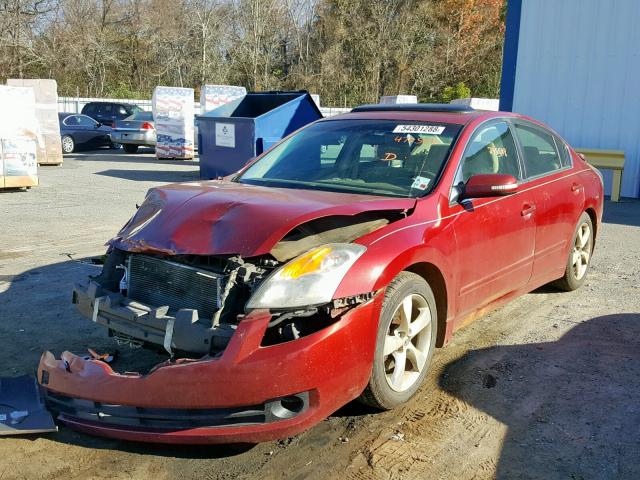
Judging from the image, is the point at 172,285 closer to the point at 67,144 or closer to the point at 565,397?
the point at 565,397

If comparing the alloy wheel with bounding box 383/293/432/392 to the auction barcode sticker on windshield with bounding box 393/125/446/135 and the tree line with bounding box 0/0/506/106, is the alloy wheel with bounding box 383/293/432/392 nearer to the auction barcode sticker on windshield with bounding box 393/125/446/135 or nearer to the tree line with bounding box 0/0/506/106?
the auction barcode sticker on windshield with bounding box 393/125/446/135

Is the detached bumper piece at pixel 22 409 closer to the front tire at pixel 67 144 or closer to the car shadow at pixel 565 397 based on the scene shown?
the car shadow at pixel 565 397

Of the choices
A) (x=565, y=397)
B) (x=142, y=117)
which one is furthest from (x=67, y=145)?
(x=565, y=397)

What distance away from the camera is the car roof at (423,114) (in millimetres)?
4723

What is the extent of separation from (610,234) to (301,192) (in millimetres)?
6784

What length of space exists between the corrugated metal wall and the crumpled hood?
11586 mm

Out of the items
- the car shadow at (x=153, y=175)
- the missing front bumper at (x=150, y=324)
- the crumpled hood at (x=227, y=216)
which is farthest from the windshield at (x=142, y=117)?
the missing front bumper at (x=150, y=324)

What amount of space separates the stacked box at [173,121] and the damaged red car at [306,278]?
1510 centimetres

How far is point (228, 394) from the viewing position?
296cm

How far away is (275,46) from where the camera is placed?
127 ft

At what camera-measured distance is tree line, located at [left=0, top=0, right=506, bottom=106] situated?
37.2 metres

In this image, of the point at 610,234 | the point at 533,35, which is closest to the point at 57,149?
the point at 533,35

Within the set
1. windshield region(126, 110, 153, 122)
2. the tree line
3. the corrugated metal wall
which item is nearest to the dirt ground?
the corrugated metal wall

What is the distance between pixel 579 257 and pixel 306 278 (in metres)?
3.80
